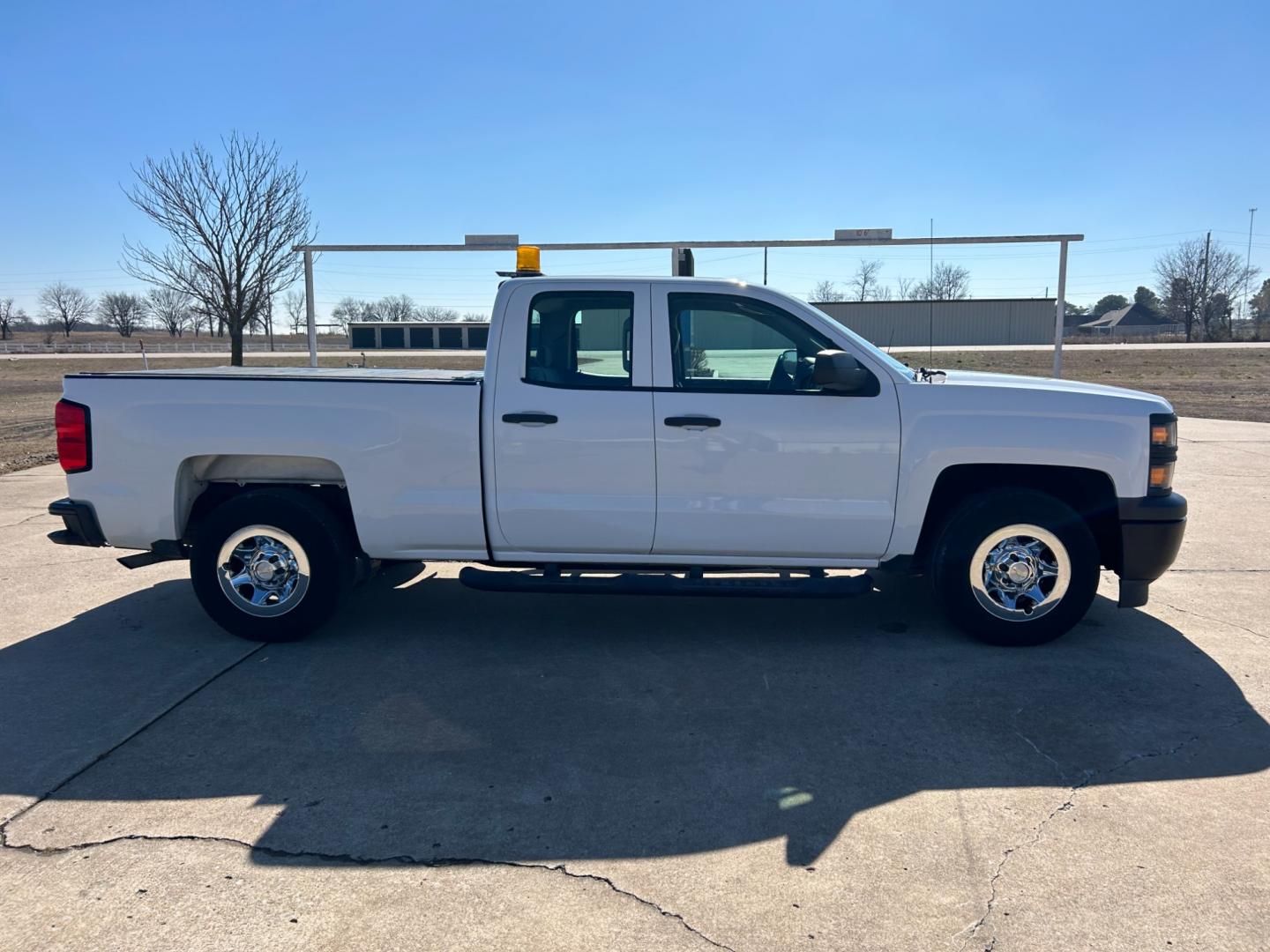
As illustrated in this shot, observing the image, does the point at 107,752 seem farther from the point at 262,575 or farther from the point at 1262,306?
the point at 1262,306

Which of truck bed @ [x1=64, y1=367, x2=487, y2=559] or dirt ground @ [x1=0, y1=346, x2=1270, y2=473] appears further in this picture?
dirt ground @ [x1=0, y1=346, x2=1270, y2=473]

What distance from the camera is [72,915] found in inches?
107

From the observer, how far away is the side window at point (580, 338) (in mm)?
4887

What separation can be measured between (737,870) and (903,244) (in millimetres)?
9671

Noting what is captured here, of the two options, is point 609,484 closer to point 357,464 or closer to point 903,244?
point 357,464

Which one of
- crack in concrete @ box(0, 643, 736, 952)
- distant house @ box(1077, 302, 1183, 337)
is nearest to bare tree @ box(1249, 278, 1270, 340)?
distant house @ box(1077, 302, 1183, 337)

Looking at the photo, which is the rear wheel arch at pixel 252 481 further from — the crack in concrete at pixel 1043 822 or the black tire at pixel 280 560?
the crack in concrete at pixel 1043 822

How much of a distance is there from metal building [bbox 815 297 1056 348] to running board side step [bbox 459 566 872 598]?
3.53 meters

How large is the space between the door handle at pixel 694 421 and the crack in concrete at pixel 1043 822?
7.56 feet

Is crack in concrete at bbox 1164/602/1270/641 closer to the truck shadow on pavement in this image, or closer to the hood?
the truck shadow on pavement

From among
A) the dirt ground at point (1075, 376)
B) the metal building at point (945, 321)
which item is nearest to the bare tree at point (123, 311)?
the dirt ground at point (1075, 376)

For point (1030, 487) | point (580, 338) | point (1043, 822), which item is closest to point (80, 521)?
point (580, 338)

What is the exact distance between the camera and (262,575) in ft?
16.6

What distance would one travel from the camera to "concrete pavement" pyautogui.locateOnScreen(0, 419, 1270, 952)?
274cm
